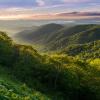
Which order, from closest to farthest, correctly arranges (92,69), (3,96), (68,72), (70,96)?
(3,96)
(70,96)
(68,72)
(92,69)

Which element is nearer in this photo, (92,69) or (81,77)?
(81,77)

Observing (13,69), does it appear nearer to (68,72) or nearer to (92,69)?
(68,72)

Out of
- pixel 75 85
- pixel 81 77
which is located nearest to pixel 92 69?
pixel 81 77

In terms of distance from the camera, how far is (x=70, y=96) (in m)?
78.2

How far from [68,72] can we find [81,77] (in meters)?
5.32

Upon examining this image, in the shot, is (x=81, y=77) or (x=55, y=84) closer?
(x=55, y=84)

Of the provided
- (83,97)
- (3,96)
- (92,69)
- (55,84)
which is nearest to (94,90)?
(83,97)

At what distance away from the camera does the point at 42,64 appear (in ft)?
281

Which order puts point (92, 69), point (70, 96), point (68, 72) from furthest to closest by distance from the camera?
point (92, 69) < point (68, 72) < point (70, 96)

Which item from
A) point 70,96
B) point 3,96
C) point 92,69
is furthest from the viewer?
point 92,69

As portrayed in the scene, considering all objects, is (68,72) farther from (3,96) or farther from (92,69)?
(3,96)

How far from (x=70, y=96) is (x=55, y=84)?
4438mm

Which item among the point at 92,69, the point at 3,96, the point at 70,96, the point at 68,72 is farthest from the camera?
the point at 92,69

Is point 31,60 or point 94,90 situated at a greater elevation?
point 31,60
